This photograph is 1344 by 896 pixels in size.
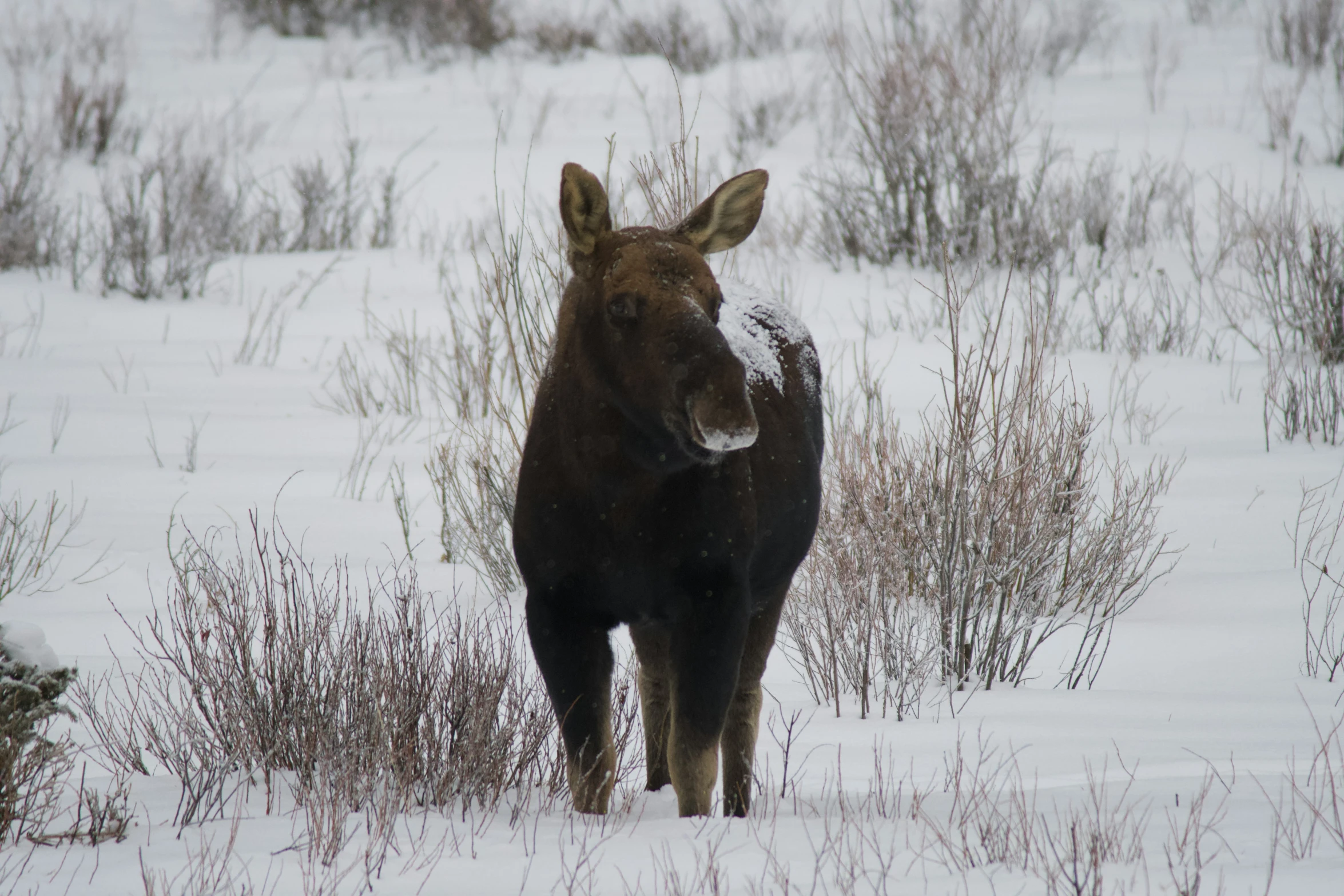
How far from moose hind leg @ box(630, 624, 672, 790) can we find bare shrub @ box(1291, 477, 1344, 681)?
262cm

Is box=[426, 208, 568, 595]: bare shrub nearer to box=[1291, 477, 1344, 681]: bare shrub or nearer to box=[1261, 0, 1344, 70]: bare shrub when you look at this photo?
box=[1291, 477, 1344, 681]: bare shrub

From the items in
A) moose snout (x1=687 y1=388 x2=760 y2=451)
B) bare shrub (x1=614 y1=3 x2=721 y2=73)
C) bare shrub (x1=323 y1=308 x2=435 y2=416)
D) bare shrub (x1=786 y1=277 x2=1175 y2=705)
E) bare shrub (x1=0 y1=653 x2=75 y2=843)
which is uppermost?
bare shrub (x1=614 y1=3 x2=721 y2=73)

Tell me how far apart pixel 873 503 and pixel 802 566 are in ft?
1.48

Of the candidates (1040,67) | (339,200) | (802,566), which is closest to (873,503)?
(802,566)

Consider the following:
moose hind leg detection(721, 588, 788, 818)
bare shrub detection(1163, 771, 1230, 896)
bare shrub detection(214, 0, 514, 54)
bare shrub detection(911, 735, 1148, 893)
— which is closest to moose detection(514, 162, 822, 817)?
moose hind leg detection(721, 588, 788, 818)

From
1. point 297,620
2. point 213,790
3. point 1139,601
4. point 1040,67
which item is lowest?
point 1139,601

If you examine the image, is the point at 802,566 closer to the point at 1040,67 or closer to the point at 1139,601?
the point at 1139,601

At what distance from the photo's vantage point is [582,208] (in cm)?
300

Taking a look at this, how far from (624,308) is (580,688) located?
0.94 m

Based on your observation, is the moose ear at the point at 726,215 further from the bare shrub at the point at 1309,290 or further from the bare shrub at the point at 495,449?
the bare shrub at the point at 1309,290

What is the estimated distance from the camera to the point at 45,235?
40.9 ft

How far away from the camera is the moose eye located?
2.80m

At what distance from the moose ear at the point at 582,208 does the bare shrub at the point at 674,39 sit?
62.4ft

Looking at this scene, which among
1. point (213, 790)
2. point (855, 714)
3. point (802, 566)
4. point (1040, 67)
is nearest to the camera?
point (213, 790)
